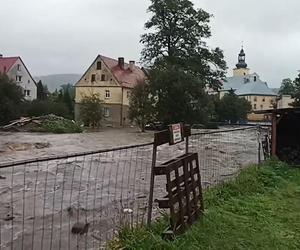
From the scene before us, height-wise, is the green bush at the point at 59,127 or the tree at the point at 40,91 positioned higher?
Answer: the tree at the point at 40,91

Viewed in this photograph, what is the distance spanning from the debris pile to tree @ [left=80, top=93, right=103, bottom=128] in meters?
4.18

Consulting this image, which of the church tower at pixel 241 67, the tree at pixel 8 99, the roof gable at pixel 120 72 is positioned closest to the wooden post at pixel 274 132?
the tree at pixel 8 99

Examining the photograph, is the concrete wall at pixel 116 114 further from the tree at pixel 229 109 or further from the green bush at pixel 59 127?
the green bush at pixel 59 127

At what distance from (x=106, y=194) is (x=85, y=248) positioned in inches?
162

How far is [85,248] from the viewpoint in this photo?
631 cm

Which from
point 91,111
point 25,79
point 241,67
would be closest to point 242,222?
point 91,111

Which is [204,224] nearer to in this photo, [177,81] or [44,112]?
[177,81]

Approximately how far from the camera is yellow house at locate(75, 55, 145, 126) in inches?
2606

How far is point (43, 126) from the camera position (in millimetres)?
45469

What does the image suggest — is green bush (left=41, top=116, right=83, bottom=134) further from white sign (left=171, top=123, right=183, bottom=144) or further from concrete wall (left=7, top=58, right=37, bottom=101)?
white sign (left=171, top=123, right=183, bottom=144)

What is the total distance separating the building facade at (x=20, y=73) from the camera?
71.6 meters

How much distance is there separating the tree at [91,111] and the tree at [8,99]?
22.5ft

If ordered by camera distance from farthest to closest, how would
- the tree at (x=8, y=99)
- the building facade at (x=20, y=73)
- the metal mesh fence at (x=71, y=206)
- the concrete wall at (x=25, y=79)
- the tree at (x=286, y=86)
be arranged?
the tree at (x=286, y=86)
the concrete wall at (x=25, y=79)
the building facade at (x=20, y=73)
the tree at (x=8, y=99)
the metal mesh fence at (x=71, y=206)

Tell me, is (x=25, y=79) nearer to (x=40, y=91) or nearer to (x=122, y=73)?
(x=40, y=91)
